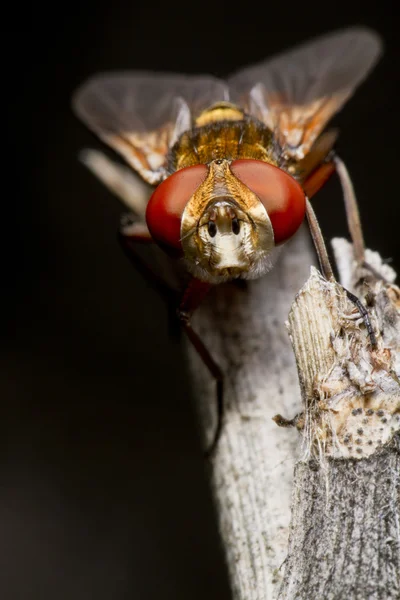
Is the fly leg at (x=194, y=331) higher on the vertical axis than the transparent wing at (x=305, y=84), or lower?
lower

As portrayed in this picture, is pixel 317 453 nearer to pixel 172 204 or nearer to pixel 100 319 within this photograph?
pixel 172 204

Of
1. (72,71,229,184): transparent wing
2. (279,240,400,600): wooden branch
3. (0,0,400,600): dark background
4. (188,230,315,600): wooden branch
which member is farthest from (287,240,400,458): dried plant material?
(0,0,400,600): dark background

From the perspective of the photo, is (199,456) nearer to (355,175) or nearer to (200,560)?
(200,560)

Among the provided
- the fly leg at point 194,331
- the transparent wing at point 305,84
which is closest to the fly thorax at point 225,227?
the fly leg at point 194,331

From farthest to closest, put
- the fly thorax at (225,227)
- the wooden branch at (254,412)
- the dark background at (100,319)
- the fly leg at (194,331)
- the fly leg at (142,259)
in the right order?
the dark background at (100,319), the fly leg at (142,259), the fly leg at (194,331), the fly thorax at (225,227), the wooden branch at (254,412)

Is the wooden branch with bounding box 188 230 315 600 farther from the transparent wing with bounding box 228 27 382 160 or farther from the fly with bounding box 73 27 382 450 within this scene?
the transparent wing with bounding box 228 27 382 160

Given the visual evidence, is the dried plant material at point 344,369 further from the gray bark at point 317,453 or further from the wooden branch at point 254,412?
the wooden branch at point 254,412
